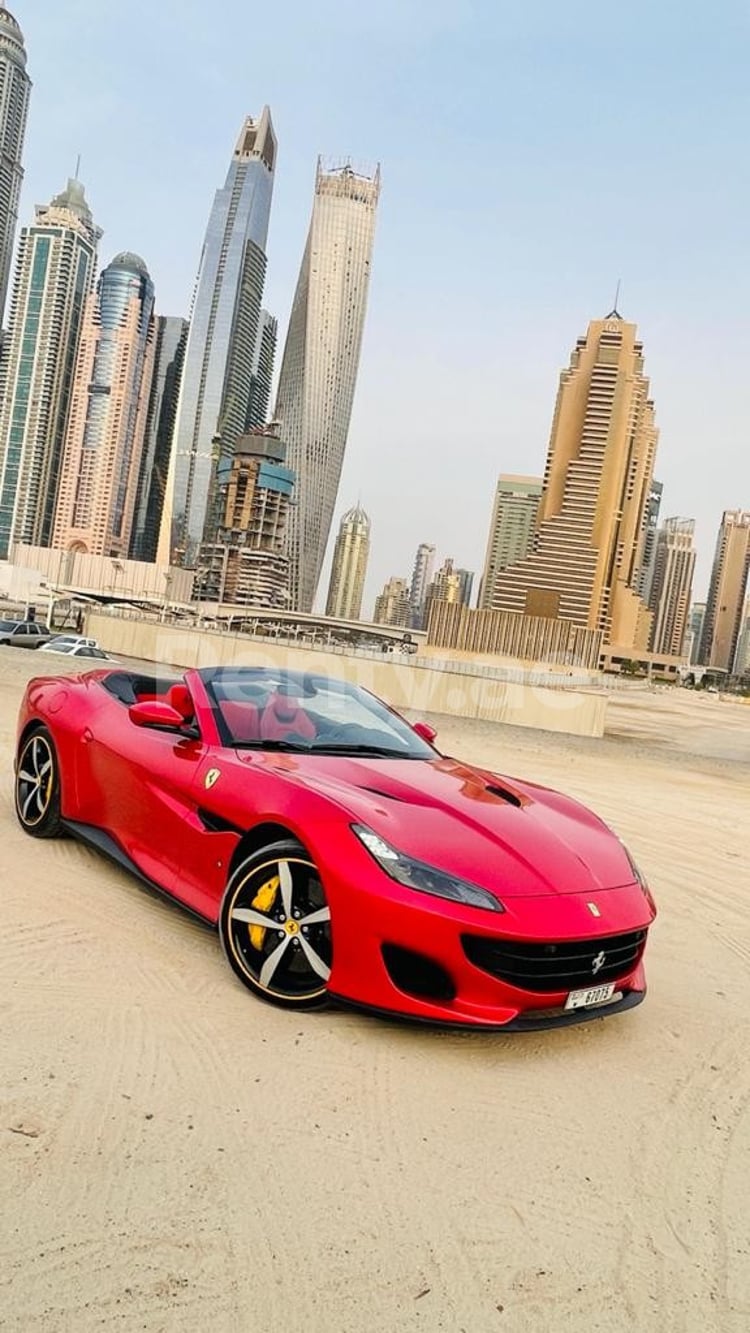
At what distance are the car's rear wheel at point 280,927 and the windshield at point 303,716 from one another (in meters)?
0.76

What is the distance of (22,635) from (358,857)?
29939 millimetres

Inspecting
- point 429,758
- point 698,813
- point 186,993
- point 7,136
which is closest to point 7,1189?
point 186,993

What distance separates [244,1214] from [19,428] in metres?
186

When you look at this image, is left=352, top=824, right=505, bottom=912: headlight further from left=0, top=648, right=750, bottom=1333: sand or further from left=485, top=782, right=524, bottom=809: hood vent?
left=485, top=782, right=524, bottom=809: hood vent

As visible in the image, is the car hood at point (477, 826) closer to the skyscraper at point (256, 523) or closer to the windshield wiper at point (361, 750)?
the windshield wiper at point (361, 750)

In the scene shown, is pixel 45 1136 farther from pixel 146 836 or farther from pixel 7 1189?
pixel 146 836

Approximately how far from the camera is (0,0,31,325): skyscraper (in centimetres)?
17462

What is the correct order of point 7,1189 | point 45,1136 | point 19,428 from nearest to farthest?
point 7,1189 < point 45,1136 < point 19,428

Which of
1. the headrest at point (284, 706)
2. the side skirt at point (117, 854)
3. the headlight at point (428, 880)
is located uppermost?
the headrest at point (284, 706)

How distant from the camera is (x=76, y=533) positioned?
171m

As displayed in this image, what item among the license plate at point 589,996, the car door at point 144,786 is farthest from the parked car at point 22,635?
the license plate at point 589,996

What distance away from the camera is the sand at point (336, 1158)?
6.14 feet

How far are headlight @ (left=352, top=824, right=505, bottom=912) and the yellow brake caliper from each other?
0.48 m

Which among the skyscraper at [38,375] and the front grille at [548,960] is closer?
the front grille at [548,960]
